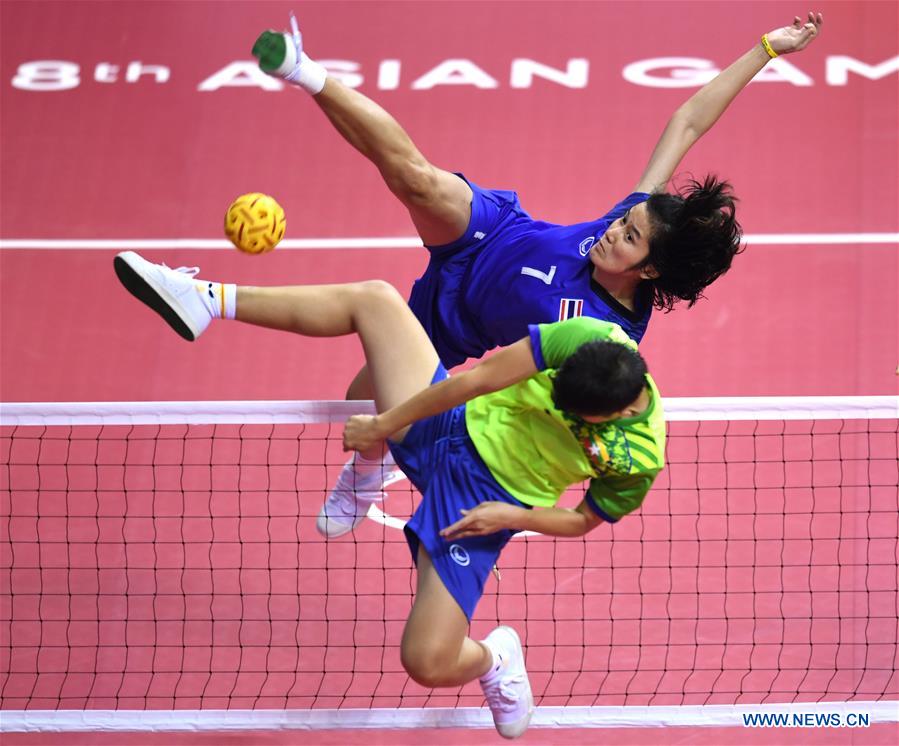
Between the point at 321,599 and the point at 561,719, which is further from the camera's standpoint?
the point at 321,599

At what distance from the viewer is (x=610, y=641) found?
6582mm

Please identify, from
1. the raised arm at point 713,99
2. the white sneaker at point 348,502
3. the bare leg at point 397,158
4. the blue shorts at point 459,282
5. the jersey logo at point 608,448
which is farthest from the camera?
the white sneaker at point 348,502

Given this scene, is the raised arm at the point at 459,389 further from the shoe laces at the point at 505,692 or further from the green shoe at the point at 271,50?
the green shoe at the point at 271,50

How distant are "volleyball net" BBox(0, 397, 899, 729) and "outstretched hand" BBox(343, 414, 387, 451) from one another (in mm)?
402

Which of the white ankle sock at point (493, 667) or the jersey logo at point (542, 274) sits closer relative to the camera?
the white ankle sock at point (493, 667)

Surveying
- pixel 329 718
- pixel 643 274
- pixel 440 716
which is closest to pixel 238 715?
pixel 329 718

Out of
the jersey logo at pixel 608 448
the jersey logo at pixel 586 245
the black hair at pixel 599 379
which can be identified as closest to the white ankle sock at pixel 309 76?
the jersey logo at pixel 586 245

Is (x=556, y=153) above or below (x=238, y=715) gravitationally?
above

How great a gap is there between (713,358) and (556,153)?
256cm

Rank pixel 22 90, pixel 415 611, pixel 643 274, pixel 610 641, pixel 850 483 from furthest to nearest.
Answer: pixel 22 90
pixel 850 483
pixel 610 641
pixel 643 274
pixel 415 611

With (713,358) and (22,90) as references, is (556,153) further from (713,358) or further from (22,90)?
(22,90)

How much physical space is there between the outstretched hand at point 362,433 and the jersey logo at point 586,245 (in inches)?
53.1

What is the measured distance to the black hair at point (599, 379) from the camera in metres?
4.45

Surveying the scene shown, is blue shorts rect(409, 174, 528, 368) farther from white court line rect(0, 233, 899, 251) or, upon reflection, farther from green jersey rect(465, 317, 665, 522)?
white court line rect(0, 233, 899, 251)
